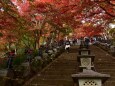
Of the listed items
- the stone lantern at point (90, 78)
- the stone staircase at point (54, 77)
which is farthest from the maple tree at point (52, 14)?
the stone lantern at point (90, 78)

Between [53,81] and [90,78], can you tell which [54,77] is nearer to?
[53,81]

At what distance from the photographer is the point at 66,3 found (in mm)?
18766

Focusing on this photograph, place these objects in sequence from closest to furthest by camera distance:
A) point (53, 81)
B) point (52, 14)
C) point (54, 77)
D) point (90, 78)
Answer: point (90, 78) → point (53, 81) → point (54, 77) → point (52, 14)

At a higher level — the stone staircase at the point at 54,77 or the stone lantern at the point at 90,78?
the stone lantern at the point at 90,78

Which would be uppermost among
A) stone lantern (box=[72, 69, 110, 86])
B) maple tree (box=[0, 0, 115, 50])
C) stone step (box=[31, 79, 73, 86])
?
maple tree (box=[0, 0, 115, 50])

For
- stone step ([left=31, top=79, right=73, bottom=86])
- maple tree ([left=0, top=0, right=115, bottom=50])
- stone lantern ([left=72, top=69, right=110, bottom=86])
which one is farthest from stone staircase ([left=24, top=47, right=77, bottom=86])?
stone lantern ([left=72, top=69, right=110, bottom=86])

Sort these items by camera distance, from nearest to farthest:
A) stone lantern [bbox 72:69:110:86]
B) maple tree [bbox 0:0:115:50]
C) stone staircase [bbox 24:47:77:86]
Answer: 1. stone lantern [bbox 72:69:110:86]
2. maple tree [bbox 0:0:115:50]
3. stone staircase [bbox 24:47:77:86]

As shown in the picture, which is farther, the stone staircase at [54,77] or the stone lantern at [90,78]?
the stone staircase at [54,77]

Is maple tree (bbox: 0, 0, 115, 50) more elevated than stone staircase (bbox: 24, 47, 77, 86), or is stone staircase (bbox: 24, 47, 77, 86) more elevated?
maple tree (bbox: 0, 0, 115, 50)

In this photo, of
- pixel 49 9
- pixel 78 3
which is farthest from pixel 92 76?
pixel 49 9

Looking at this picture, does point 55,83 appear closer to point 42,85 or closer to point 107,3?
point 42,85

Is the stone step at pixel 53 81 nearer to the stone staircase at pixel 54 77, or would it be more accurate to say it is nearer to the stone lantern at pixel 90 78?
the stone staircase at pixel 54 77

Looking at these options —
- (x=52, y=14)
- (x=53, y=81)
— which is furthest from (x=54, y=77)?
(x=52, y=14)

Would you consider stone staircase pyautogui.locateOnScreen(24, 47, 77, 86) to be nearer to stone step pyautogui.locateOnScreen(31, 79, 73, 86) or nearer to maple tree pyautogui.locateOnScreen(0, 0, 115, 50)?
stone step pyautogui.locateOnScreen(31, 79, 73, 86)
